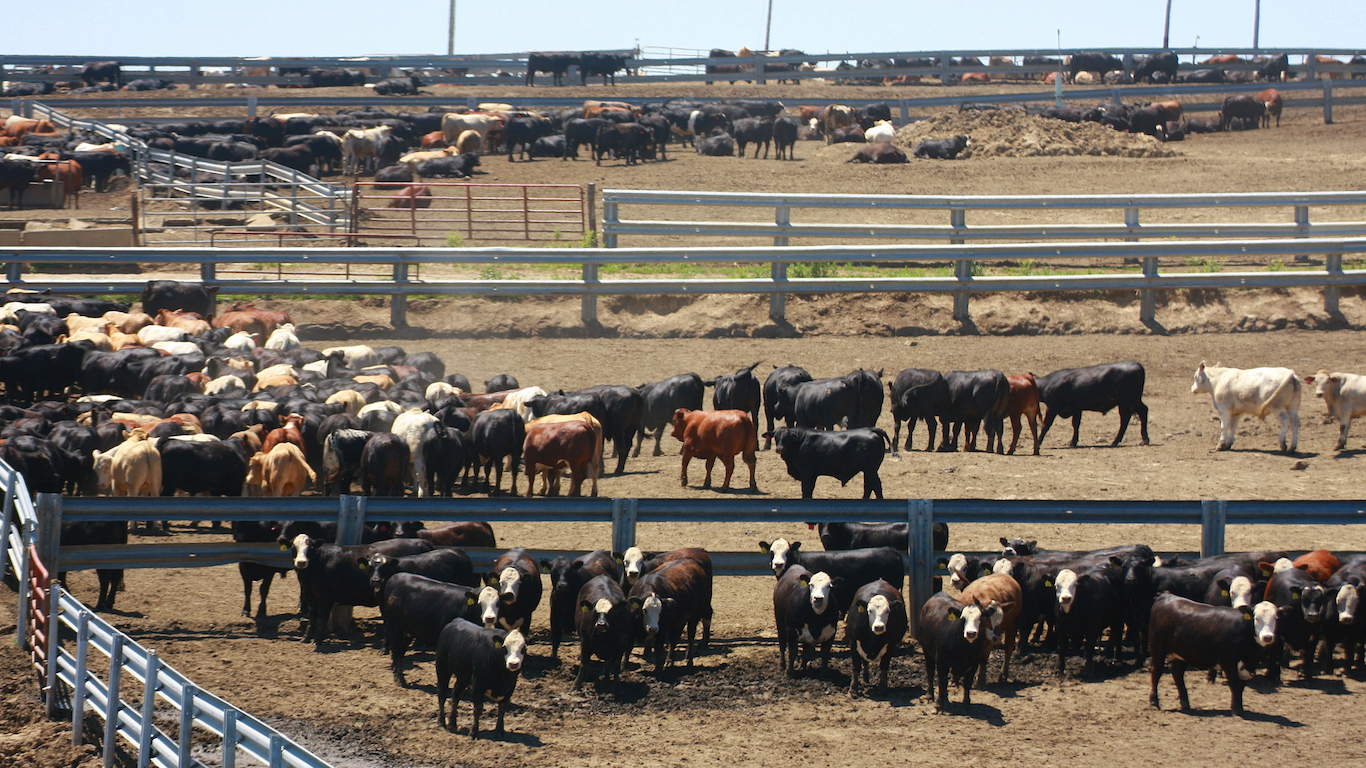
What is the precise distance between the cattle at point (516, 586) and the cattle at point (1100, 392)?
26.6 ft

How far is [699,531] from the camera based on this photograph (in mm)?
12453

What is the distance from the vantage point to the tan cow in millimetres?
12742

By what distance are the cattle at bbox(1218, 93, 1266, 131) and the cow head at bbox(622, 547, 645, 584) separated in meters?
38.8

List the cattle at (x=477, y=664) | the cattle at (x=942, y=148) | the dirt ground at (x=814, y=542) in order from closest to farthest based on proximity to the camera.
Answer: the dirt ground at (x=814, y=542)
the cattle at (x=477, y=664)
the cattle at (x=942, y=148)

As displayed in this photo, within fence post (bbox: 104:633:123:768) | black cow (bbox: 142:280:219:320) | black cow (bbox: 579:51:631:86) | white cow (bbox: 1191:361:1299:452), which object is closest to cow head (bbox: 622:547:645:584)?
fence post (bbox: 104:633:123:768)

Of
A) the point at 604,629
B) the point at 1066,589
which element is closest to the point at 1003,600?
the point at 1066,589

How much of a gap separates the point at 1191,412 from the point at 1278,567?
753 cm

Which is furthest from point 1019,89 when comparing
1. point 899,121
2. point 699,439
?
point 699,439

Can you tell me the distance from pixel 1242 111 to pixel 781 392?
32864 mm

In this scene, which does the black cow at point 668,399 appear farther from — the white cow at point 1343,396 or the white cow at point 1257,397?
the white cow at point 1343,396

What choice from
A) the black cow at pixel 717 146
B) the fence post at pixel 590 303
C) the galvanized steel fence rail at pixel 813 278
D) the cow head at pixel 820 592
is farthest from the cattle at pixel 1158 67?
the cow head at pixel 820 592

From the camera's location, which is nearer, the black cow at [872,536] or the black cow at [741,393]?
the black cow at [872,536]

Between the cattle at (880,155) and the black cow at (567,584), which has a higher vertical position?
the cattle at (880,155)

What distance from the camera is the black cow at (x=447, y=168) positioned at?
35969mm
